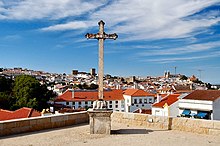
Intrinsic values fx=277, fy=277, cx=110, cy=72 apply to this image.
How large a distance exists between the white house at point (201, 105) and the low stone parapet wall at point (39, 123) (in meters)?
20.9

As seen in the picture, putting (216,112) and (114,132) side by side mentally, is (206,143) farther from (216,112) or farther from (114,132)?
(216,112)

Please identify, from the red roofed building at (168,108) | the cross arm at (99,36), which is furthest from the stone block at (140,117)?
the red roofed building at (168,108)

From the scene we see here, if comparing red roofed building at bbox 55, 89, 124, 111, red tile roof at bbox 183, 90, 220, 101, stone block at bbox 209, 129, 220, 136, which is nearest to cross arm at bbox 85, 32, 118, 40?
stone block at bbox 209, 129, 220, 136

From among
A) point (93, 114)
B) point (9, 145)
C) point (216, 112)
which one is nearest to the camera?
point (9, 145)

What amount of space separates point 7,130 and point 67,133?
67.3 inches

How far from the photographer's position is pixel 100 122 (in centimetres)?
830

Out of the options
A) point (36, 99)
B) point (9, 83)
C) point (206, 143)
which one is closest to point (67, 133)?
point (206, 143)

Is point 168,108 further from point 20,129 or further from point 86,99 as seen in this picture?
point 86,99

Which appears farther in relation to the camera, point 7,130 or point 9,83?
point 9,83

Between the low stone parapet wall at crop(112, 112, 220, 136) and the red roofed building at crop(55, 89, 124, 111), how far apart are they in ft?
Result: 165

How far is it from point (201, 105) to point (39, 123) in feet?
80.6

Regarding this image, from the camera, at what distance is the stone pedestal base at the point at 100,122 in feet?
27.2

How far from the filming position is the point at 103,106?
8320 millimetres

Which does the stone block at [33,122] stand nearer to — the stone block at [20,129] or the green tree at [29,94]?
the stone block at [20,129]
